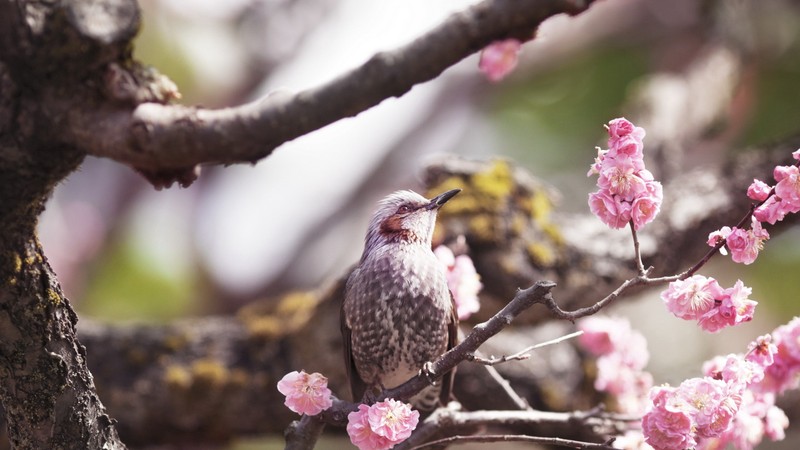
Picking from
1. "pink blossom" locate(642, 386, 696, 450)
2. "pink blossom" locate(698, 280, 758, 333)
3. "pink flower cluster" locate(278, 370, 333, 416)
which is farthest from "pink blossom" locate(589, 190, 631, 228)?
"pink flower cluster" locate(278, 370, 333, 416)

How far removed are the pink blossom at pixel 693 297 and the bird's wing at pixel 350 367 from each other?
115cm

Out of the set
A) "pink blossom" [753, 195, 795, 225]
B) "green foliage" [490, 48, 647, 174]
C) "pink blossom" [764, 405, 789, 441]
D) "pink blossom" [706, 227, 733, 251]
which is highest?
"green foliage" [490, 48, 647, 174]

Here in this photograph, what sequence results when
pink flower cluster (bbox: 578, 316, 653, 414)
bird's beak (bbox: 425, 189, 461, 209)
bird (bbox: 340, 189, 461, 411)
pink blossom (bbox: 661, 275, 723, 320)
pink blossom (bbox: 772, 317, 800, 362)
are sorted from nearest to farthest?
pink blossom (bbox: 661, 275, 723, 320) < pink blossom (bbox: 772, 317, 800, 362) < bird (bbox: 340, 189, 461, 411) < bird's beak (bbox: 425, 189, 461, 209) < pink flower cluster (bbox: 578, 316, 653, 414)

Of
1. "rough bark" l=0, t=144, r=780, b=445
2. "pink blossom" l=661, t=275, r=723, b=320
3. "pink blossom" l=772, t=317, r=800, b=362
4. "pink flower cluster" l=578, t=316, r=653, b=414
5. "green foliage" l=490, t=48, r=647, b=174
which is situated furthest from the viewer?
"green foliage" l=490, t=48, r=647, b=174

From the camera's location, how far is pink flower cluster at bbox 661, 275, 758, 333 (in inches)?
81.0

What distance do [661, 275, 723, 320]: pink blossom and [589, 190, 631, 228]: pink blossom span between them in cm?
20

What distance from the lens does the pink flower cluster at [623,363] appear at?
10.1ft

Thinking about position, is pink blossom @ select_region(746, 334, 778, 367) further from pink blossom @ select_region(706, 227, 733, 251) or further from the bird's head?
the bird's head

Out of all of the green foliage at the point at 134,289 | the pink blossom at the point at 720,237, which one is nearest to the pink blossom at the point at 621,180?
the pink blossom at the point at 720,237

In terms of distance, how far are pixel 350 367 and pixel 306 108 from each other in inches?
56.3

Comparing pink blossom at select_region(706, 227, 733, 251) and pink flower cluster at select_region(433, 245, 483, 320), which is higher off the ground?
pink flower cluster at select_region(433, 245, 483, 320)

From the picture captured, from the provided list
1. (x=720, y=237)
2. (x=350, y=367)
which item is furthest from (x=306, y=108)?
(x=350, y=367)

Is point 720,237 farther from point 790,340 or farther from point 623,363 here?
point 623,363

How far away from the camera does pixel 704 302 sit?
2.08m
